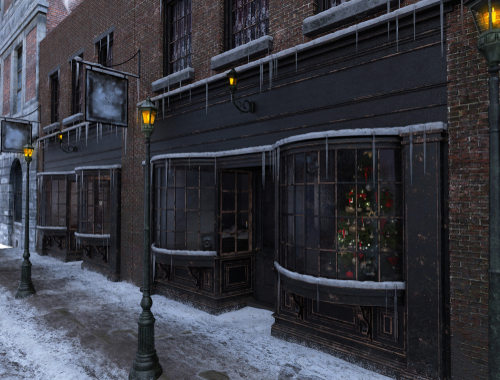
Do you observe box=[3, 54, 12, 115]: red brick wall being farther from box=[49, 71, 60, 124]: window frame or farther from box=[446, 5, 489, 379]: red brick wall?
box=[446, 5, 489, 379]: red brick wall

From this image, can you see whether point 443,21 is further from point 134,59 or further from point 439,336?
point 134,59

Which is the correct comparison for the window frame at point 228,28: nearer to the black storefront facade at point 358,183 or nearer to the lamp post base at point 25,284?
the black storefront facade at point 358,183

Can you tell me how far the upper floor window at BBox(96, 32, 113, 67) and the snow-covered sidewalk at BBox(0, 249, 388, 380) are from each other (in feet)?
26.7

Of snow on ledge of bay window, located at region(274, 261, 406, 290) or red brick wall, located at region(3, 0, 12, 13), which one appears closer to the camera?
snow on ledge of bay window, located at region(274, 261, 406, 290)

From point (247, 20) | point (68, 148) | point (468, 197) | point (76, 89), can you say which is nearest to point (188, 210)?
point (247, 20)

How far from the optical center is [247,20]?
8.21 metres

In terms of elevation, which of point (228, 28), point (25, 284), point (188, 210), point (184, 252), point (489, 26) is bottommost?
point (25, 284)

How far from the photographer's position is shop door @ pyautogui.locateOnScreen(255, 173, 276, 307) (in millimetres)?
8359

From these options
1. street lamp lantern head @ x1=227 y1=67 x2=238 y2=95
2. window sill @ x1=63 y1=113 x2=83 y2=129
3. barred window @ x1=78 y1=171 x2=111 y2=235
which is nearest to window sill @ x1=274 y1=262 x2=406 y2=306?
street lamp lantern head @ x1=227 y1=67 x2=238 y2=95

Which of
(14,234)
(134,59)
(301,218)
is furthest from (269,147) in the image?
(14,234)

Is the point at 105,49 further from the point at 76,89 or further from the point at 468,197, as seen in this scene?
the point at 468,197

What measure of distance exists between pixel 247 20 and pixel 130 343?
286 inches

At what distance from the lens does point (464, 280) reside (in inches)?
190

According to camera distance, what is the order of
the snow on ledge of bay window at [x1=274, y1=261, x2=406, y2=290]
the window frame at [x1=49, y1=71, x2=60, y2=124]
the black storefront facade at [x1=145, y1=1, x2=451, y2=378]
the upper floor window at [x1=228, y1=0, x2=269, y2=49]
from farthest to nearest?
the window frame at [x1=49, y1=71, x2=60, y2=124], the upper floor window at [x1=228, y1=0, x2=269, y2=49], the snow on ledge of bay window at [x1=274, y1=261, x2=406, y2=290], the black storefront facade at [x1=145, y1=1, x2=451, y2=378]
